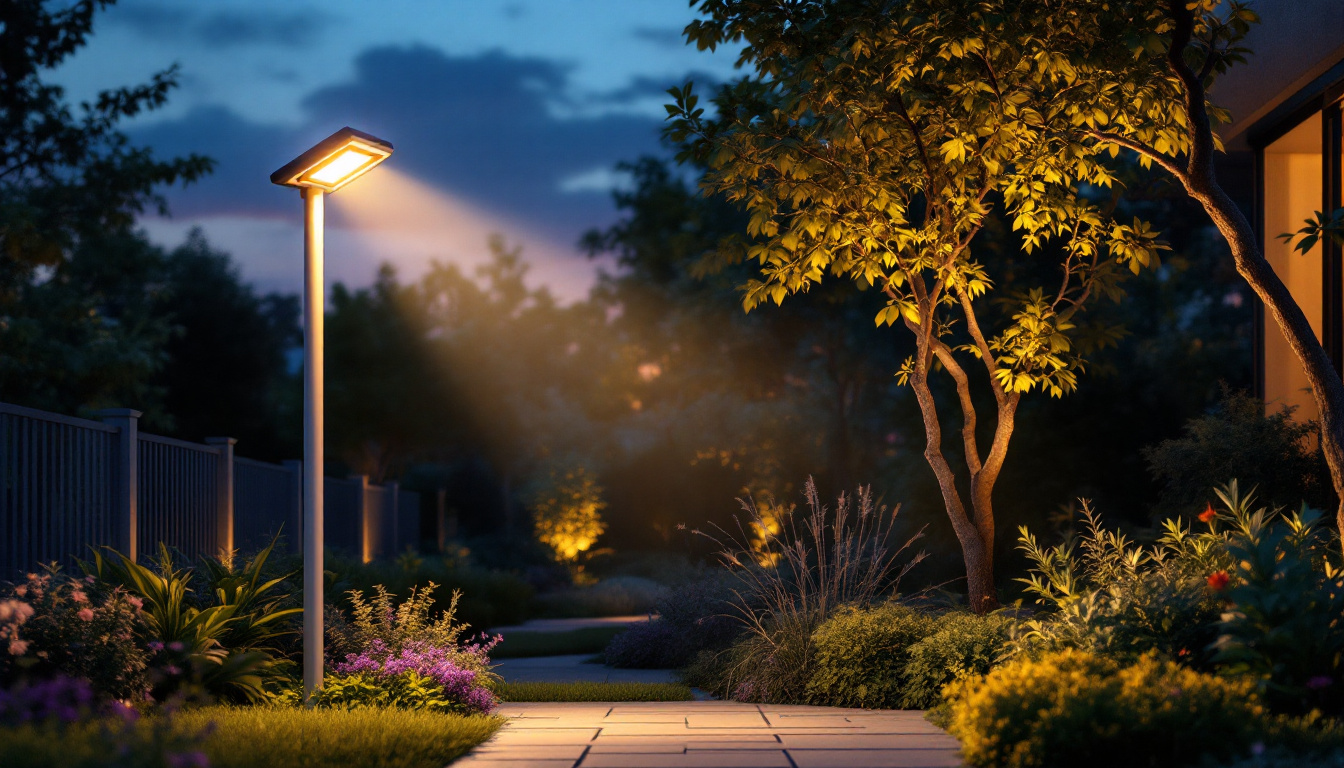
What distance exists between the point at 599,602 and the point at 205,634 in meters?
10.3

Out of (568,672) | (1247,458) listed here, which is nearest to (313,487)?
(568,672)

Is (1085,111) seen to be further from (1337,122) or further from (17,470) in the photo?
(17,470)

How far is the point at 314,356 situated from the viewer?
5.21 m

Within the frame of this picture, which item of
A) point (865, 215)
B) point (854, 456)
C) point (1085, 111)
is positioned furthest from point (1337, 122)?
point (854, 456)

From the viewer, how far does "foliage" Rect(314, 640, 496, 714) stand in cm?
538

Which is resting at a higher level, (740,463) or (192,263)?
(192,263)

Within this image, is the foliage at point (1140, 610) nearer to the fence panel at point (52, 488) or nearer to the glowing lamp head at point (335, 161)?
the glowing lamp head at point (335, 161)

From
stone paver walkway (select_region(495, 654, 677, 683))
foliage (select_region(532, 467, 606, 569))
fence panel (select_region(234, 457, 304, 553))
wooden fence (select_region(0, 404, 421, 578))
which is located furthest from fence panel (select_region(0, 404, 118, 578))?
foliage (select_region(532, 467, 606, 569))

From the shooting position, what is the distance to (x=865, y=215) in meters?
6.75

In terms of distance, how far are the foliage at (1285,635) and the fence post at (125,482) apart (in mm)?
6649

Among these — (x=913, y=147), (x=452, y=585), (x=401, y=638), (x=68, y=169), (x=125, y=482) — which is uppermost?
(x=68, y=169)

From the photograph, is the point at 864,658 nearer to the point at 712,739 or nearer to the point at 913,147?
the point at 712,739

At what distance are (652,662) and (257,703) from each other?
3.90 meters

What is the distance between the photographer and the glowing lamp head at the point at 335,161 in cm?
508
